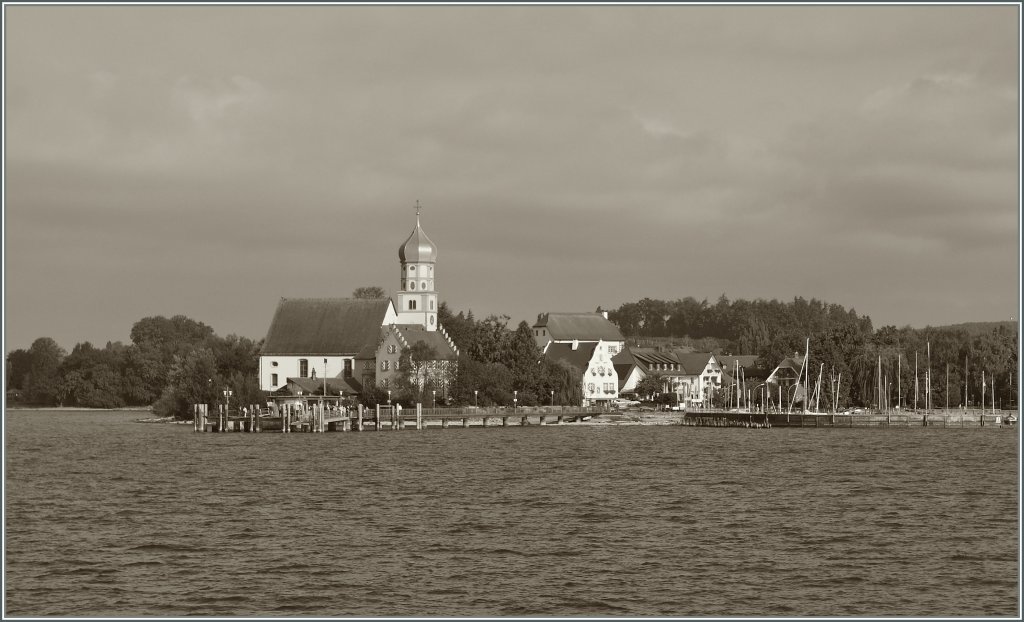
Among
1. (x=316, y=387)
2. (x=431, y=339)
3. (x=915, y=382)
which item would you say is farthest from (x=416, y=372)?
(x=915, y=382)

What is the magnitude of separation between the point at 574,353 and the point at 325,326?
30.7 metres

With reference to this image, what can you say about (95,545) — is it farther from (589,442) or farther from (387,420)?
(387,420)

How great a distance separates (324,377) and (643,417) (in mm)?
25388

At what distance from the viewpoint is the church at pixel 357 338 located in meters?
109

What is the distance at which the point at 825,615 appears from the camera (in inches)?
987

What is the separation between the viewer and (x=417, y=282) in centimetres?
12338

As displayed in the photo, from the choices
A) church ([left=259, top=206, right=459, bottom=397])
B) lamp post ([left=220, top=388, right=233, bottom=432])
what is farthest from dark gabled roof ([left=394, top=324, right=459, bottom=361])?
lamp post ([left=220, top=388, right=233, bottom=432])

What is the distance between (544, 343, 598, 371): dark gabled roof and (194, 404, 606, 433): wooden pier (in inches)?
1085

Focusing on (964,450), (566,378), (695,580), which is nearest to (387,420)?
(566,378)

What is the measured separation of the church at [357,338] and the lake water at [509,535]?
44.1m

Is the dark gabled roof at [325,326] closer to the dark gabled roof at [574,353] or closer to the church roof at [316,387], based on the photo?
the church roof at [316,387]

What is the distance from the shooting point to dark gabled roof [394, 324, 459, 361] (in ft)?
358

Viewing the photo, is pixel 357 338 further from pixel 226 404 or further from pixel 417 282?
pixel 226 404

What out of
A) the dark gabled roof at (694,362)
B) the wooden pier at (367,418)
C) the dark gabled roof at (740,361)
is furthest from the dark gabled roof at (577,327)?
the wooden pier at (367,418)
